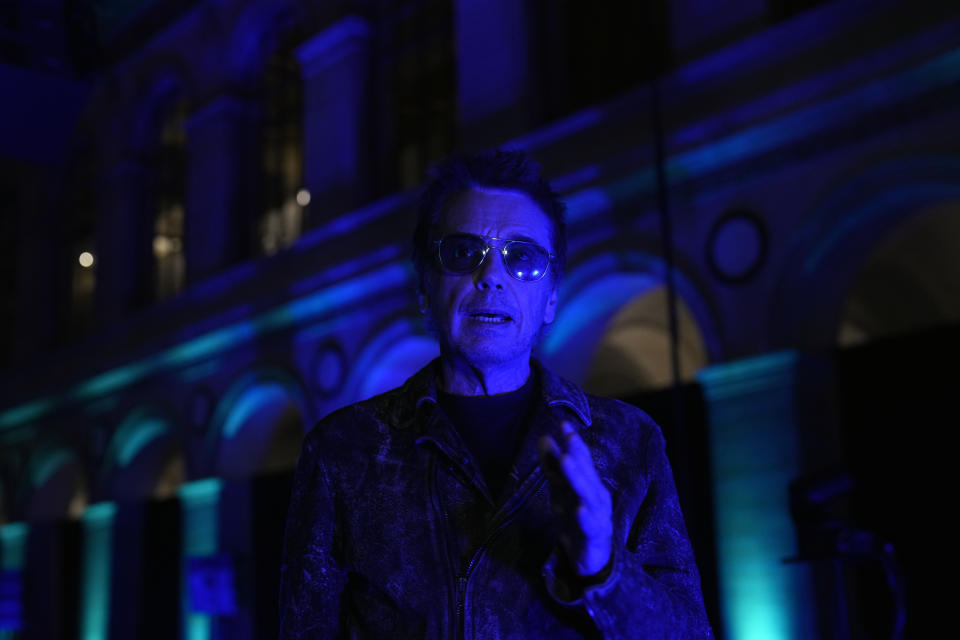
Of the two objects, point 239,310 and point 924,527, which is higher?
point 239,310

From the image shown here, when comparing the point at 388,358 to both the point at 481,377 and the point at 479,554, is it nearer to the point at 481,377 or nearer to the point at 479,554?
the point at 481,377

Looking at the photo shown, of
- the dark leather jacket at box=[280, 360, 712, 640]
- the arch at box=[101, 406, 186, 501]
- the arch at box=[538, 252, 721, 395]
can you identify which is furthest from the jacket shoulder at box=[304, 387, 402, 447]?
the arch at box=[101, 406, 186, 501]

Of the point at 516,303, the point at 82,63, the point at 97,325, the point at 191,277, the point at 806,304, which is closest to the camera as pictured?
the point at 516,303

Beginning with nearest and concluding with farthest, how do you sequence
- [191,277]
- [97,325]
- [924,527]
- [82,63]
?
[82,63], [924,527], [191,277], [97,325]

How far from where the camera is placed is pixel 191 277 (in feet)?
52.5

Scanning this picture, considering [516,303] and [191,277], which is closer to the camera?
[516,303]

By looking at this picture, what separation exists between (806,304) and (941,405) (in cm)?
133

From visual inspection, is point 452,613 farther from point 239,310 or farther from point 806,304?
point 239,310

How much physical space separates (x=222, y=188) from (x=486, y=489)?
1482cm

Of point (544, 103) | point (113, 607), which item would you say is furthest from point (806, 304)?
point (113, 607)

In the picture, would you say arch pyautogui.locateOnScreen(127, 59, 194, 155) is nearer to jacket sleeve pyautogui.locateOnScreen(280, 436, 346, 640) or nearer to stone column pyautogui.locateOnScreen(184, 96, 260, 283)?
stone column pyautogui.locateOnScreen(184, 96, 260, 283)

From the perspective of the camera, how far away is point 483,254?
190 centimetres

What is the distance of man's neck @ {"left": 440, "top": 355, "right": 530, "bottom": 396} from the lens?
1.92m

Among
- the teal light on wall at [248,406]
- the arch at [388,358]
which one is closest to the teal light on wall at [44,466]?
the teal light on wall at [248,406]
